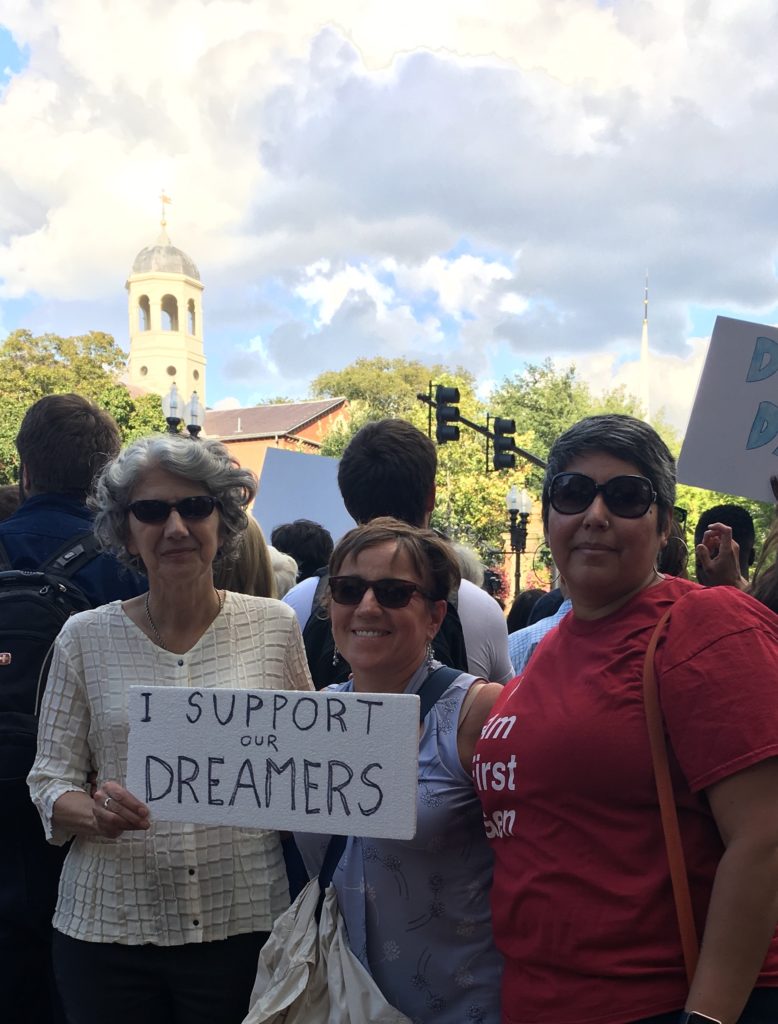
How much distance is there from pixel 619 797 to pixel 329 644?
1396 mm

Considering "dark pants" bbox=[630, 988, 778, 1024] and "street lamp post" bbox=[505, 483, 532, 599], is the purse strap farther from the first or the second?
"street lamp post" bbox=[505, 483, 532, 599]

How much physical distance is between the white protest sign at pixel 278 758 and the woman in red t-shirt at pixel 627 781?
18 centimetres

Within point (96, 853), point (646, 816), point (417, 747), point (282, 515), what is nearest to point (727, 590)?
point (646, 816)

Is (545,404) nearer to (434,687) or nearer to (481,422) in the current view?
(481,422)

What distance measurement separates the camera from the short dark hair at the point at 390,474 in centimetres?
302

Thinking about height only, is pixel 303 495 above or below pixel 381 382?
A: below

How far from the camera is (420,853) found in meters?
2.03

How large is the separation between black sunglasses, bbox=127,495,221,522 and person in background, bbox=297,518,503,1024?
0.47 meters

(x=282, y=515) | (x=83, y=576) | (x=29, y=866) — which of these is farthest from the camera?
(x=282, y=515)


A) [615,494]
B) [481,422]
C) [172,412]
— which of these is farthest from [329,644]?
[481,422]

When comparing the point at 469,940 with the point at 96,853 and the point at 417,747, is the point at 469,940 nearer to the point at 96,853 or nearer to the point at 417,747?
the point at 417,747

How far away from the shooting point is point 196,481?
2.51 m

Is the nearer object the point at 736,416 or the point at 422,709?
the point at 422,709

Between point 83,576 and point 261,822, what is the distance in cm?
116
